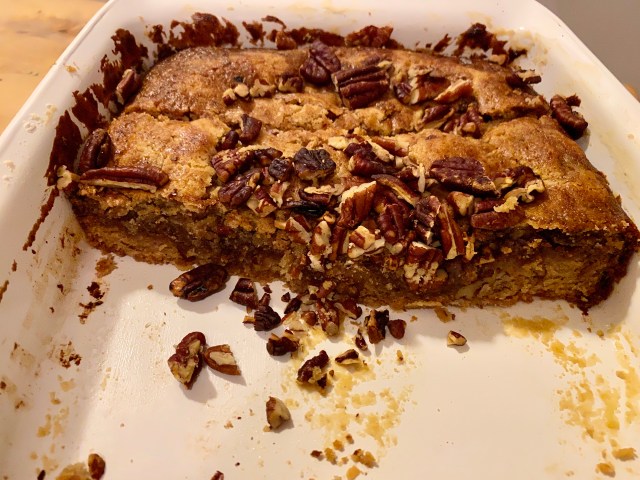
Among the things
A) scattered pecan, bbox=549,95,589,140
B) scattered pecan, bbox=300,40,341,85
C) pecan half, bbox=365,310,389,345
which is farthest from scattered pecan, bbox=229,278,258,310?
scattered pecan, bbox=549,95,589,140

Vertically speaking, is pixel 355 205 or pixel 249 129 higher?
pixel 355 205

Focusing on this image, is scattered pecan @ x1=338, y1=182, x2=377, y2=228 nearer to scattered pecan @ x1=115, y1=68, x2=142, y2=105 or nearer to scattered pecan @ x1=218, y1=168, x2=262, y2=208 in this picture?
scattered pecan @ x1=218, y1=168, x2=262, y2=208

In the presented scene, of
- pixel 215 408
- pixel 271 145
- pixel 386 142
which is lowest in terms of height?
pixel 215 408

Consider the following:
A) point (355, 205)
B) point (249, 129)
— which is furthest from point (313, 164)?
point (249, 129)

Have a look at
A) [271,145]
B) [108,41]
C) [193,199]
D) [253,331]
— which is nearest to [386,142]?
[271,145]

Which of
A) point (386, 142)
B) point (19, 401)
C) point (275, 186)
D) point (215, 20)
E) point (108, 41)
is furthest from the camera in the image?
point (215, 20)

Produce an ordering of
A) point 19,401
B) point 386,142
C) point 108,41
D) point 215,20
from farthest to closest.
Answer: point 215,20 → point 108,41 → point 386,142 → point 19,401

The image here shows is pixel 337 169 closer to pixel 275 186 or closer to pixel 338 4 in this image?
pixel 275 186

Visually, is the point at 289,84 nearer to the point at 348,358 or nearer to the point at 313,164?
the point at 313,164
